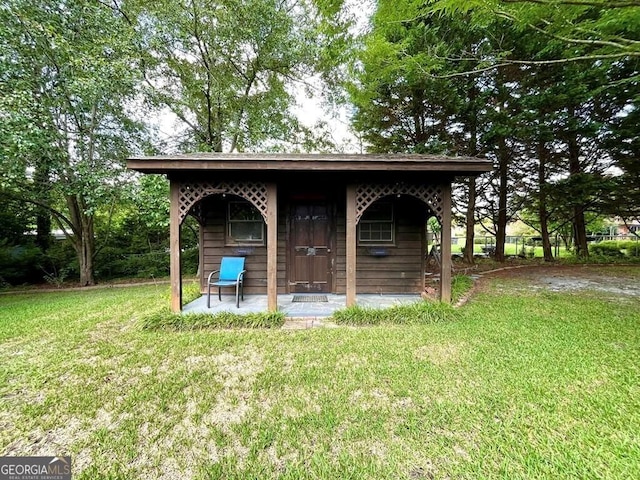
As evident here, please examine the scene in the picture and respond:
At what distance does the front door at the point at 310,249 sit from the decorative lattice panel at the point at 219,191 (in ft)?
4.62

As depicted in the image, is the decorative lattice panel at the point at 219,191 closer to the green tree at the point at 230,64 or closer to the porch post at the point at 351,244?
the porch post at the point at 351,244

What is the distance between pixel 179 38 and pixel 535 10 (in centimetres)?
818

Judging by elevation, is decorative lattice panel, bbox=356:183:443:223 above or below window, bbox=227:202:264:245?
above

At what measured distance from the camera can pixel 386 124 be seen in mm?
9406

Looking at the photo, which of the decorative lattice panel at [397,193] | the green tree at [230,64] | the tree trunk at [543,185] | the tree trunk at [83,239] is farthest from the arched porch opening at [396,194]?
the tree trunk at [83,239]

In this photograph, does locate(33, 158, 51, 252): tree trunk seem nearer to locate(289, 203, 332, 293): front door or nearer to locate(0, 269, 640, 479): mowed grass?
locate(0, 269, 640, 479): mowed grass

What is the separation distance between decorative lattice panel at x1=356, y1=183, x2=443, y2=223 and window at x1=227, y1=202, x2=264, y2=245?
88.9 inches

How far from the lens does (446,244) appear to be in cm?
459

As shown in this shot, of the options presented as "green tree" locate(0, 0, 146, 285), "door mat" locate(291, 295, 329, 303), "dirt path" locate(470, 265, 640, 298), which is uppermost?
"green tree" locate(0, 0, 146, 285)

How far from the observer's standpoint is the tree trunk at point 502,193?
9002 millimetres

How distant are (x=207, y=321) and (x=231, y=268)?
1.27 meters

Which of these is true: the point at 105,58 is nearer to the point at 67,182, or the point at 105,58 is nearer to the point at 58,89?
the point at 58,89

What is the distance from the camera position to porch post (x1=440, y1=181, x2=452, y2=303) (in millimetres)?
4535

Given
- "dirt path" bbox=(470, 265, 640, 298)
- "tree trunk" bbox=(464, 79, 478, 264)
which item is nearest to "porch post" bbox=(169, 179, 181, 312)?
"dirt path" bbox=(470, 265, 640, 298)
